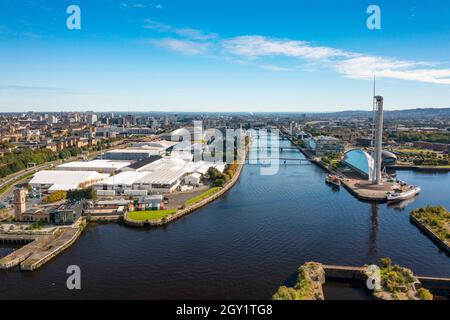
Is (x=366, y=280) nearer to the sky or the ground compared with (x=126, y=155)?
nearer to the ground

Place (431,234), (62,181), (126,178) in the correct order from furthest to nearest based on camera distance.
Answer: (126,178) → (62,181) → (431,234)

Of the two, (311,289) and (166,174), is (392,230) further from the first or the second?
(166,174)

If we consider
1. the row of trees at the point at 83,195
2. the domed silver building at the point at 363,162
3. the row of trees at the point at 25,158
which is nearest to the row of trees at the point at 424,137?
the domed silver building at the point at 363,162

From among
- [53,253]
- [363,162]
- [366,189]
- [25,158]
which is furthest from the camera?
[25,158]

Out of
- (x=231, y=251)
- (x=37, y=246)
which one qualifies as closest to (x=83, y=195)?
(x=37, y=246)

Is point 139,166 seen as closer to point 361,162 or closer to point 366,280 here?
point 361,162

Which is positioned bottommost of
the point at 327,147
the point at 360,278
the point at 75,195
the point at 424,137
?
the point at 360,278

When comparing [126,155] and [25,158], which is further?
[126,155]

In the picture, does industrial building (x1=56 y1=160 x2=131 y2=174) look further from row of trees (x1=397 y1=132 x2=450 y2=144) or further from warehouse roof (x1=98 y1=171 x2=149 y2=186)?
row of trees (x1=397 y1=132 x2=450 y2=144)

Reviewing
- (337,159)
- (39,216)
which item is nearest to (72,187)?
(39,216)
